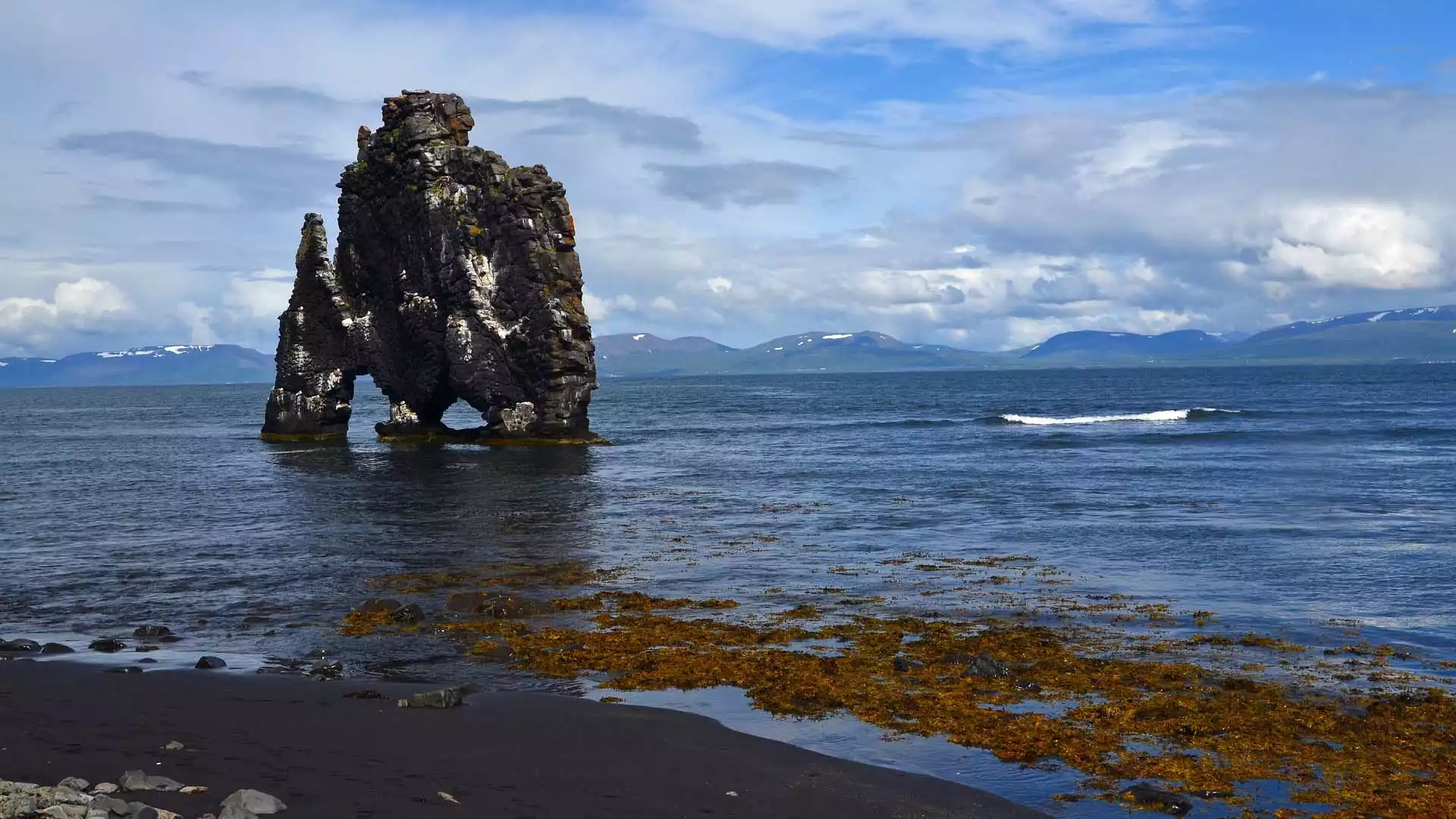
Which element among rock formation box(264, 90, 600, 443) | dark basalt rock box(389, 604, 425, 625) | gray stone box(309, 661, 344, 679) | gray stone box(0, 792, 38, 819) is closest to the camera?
gray stone box(0, 792, 38, 819)

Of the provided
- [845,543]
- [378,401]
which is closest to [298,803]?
[845,543]

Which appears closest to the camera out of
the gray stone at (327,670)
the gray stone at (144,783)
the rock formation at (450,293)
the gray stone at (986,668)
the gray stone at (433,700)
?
the gray stone at (144,783)

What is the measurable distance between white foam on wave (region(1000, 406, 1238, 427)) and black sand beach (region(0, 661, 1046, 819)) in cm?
9594

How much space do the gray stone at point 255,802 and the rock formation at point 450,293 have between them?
68.5 meters

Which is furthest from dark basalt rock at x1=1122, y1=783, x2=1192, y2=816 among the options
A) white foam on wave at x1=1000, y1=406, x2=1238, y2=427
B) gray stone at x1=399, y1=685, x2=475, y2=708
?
white foam on wave at x1=1000, y1=406, x2=1238, y2=427

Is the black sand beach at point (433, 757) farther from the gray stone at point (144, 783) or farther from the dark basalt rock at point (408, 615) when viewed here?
the dark basalt rock at point (408, 615)

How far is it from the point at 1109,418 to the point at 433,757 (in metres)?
109

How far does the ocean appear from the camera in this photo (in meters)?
25.5

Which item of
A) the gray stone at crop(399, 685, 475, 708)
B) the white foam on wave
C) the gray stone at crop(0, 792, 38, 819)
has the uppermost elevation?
the white foam on wave

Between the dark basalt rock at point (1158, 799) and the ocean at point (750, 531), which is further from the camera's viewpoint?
the ocean at point (750, 531)

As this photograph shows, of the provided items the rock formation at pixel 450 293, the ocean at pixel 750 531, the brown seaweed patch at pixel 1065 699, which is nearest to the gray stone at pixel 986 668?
the brown seaweed patch at pixel 1065 699

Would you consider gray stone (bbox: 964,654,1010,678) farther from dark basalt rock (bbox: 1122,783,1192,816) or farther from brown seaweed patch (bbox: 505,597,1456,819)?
dark basalt rock (bbox: 1122,783,1192,816)

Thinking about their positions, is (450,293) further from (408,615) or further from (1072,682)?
(1072,682)

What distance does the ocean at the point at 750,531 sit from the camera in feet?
83.8
